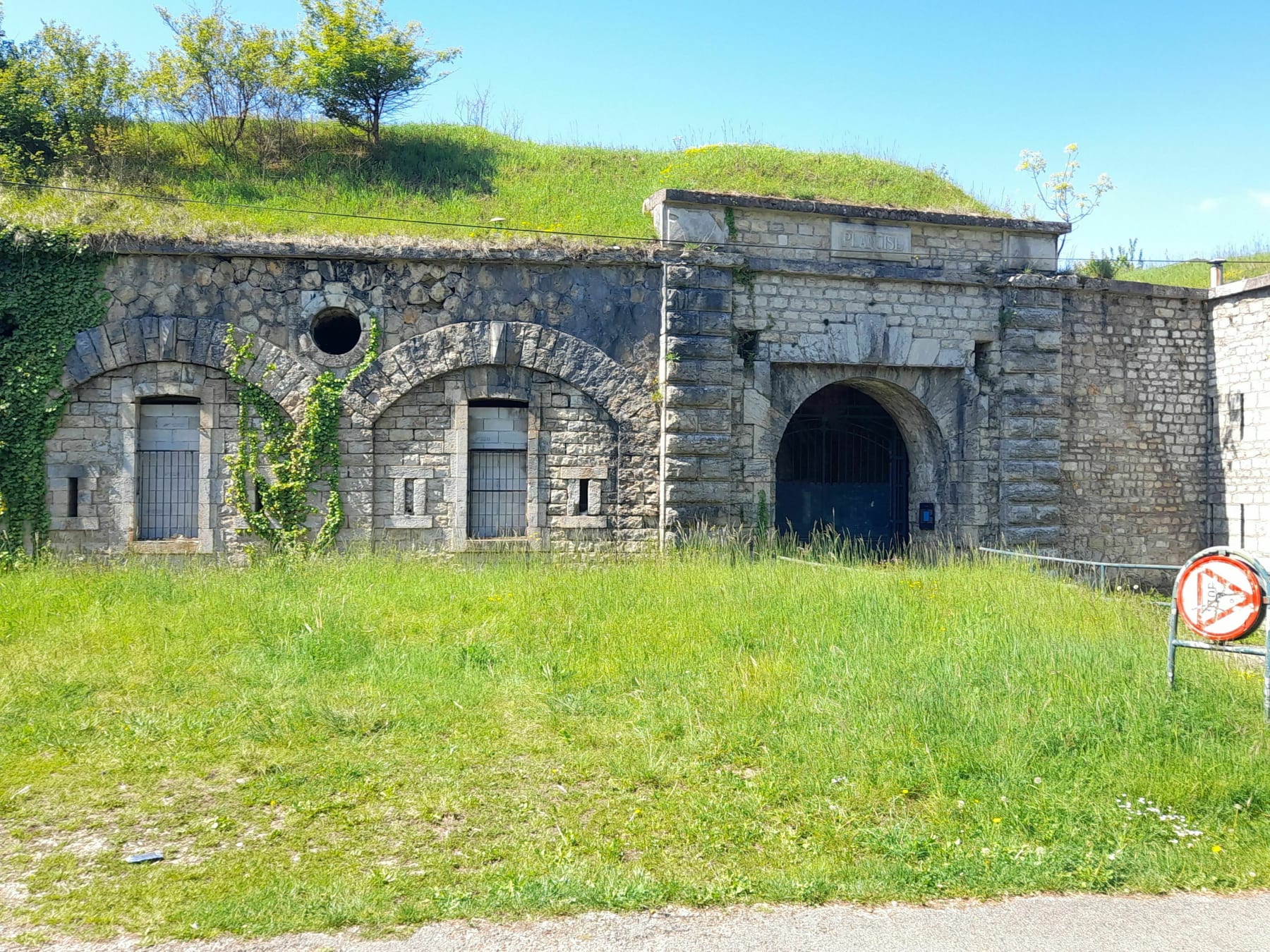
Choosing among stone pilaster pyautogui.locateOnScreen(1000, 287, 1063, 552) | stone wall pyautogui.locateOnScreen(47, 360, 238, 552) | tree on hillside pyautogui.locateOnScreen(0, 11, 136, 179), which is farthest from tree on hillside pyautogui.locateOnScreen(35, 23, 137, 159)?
stone pilaster pyautogui.locateOnScreen(1000, 287, 1063, 552)

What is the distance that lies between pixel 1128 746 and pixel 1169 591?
10.5 metres

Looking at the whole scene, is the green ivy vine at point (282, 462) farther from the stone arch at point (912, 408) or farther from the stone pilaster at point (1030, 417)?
the stone pilaster at point (1030, 417)

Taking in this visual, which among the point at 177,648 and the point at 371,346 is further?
the point at 371,346

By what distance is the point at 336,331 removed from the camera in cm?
1288

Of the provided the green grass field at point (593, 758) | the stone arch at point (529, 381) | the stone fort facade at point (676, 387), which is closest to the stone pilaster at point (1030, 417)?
the stone fort facade at point (676, 387)

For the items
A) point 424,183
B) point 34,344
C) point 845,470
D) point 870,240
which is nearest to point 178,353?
point 34,344

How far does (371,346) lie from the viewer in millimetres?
12461

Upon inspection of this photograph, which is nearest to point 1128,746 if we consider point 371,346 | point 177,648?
point 177,648

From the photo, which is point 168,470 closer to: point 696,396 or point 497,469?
point 497,469

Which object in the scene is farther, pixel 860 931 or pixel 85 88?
pixel 85 88

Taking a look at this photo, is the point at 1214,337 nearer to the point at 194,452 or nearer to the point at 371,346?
the point at 371,346


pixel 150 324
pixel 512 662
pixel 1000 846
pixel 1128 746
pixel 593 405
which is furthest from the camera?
pixel 593 405

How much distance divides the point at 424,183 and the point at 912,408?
788 cm

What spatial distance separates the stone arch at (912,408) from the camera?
44.0 feet
